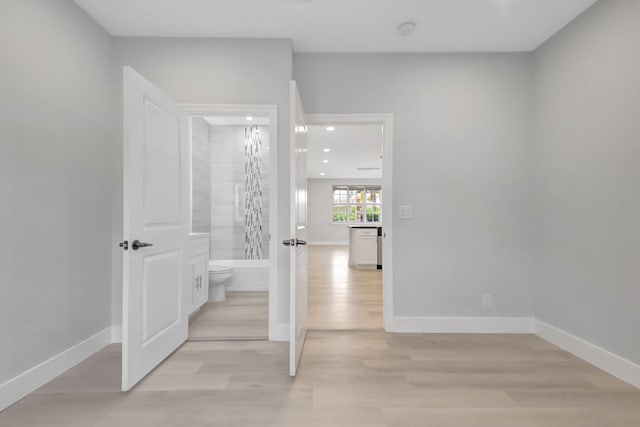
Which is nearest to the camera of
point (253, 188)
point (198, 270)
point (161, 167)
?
point (161, 167)

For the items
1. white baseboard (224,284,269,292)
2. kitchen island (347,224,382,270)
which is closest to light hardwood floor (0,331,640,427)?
white baseboard (224,284,269,292)

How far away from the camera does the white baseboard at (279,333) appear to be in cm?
280

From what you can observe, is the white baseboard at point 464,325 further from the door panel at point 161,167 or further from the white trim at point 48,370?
the white trim at point 48,370

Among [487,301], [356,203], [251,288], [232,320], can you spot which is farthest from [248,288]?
[356,203]

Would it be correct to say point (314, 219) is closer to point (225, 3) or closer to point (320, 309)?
point (320, 309)

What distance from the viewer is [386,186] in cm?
309

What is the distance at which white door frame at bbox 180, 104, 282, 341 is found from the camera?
9.18ft

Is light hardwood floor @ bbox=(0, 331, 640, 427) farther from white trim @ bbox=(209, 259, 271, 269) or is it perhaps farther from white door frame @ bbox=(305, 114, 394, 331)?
white trim @ bbox=(209, 259, 271, 269)

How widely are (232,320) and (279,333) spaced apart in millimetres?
825

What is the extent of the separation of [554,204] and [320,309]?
260cm

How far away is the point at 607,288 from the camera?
2.30 meters

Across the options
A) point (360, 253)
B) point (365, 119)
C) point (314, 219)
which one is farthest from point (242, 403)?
point (314, 219)

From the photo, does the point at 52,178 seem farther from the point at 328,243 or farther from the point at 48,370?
the point at 328,243

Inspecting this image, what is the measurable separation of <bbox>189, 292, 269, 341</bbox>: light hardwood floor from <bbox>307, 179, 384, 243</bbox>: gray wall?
8588 mm
